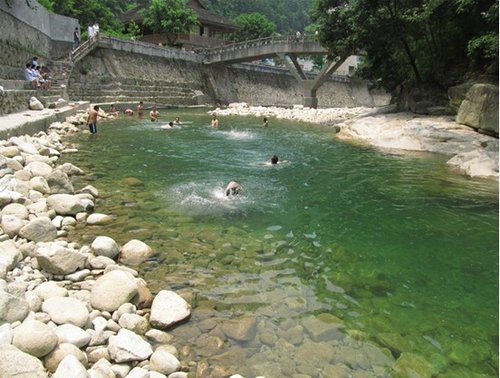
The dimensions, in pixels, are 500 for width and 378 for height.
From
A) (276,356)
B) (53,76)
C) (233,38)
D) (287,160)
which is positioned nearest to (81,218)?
(276,356)

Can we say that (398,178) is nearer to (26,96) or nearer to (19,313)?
(19,313)

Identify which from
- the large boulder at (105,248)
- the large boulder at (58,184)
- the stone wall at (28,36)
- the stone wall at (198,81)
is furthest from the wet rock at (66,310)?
the stone wall at (198,81)

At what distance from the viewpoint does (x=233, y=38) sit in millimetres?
63406

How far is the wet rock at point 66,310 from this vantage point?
14.1 feet

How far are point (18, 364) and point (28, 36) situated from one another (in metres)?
27.9

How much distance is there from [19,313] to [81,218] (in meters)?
3.66

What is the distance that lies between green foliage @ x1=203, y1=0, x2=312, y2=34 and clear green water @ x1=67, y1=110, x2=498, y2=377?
6828 centimetres

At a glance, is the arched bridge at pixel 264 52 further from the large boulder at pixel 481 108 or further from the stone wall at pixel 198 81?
the large boulder at pixel 481 108

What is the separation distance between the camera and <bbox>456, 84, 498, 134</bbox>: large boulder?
15.9 m

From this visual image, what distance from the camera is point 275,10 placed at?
9794cm

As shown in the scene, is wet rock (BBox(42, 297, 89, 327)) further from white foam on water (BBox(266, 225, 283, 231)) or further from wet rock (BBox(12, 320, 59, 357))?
white foam on water (BBox(266, 225, 283, 231))

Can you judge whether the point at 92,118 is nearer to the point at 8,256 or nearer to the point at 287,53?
the point at 8,256

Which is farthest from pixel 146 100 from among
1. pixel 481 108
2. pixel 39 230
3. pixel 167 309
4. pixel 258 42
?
pixel 167 309

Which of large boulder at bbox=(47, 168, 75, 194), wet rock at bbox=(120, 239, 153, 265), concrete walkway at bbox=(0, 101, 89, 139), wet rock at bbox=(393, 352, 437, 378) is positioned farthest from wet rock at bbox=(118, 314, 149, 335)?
concrete walkway at bbox=(0, 101, 89, 139)
